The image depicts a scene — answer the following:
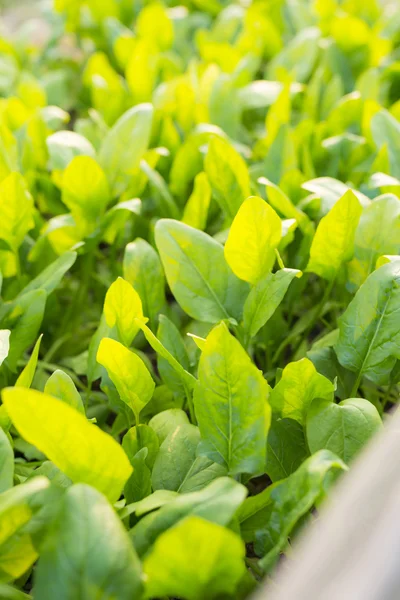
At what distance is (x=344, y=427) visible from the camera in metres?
0.62

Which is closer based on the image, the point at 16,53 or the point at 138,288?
the point at 138,288

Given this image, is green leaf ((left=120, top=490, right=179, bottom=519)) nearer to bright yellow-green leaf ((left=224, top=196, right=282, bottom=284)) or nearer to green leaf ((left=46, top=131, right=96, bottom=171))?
bright yellow-green leaf ((left=224, top=196, right=282, bottom=284))

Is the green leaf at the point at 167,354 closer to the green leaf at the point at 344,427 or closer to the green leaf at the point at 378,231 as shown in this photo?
the green leaf at the point at 344,427

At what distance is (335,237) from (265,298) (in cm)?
11

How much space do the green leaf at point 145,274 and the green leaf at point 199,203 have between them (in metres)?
0.10

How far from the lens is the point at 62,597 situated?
0.45 m

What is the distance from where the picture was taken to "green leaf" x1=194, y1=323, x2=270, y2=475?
0.57m

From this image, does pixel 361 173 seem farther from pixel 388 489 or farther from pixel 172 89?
pixel 388 489

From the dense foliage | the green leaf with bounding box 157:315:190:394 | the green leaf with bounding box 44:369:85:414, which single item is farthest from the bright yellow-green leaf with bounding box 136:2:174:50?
the green leaf with bounding box 44:369:85:414

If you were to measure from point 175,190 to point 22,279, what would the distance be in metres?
0.25

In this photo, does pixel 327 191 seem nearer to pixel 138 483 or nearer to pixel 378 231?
pixel 378 231

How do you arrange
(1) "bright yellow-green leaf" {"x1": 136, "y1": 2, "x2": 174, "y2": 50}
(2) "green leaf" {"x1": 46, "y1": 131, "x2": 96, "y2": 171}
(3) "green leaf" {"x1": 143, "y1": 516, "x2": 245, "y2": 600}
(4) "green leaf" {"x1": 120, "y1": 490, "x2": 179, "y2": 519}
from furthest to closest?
(1) "bright yellow-green leaf" {"x1": 136, "y1": 2, "x2": 174, "y2": 50} < (2) "green leaf" {"x1": 46, "y1": 131, "x2": 96, "y2": 171} < (4) "green leaf" {"x1": 120, "y1": 490, "x2": 179, "y2": 519} < (3) "green leaf" {"x1": 143, "y1": 516, "x2": 245, "y2": 600}

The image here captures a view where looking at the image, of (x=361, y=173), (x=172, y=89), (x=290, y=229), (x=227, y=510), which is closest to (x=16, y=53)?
(x=172, y=89)

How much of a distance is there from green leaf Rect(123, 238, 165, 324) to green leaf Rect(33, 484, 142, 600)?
35 centimetres
